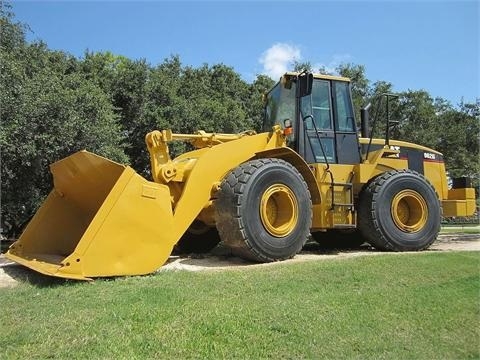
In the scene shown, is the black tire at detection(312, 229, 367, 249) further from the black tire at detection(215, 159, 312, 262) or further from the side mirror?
the side mirror

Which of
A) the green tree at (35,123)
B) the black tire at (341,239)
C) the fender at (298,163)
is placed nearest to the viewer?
the fender at (298,163)

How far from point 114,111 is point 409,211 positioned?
13.3 metres

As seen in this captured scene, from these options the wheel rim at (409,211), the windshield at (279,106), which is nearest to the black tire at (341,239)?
the wheel rim at (409,211)

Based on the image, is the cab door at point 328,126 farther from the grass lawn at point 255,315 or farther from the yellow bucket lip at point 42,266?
the yellow bucket lip at point 42,266

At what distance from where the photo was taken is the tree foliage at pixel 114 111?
39.4ft

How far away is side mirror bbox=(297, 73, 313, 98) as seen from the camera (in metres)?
8.13

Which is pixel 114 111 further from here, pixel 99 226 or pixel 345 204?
pixel 99 226

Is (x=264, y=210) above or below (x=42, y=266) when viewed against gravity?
above

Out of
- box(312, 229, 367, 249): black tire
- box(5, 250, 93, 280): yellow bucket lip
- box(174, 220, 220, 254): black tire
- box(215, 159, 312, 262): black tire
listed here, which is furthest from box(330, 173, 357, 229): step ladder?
box(5, 250, 93, 280): yellow bucket lip

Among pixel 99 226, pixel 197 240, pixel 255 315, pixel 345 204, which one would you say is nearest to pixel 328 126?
pixel 345 204

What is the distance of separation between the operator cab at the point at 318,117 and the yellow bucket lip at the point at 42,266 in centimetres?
416

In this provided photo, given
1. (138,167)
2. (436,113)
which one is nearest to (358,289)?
(138,167)

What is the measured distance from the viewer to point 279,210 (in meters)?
7.64

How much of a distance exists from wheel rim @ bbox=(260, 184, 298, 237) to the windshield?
140 cm
